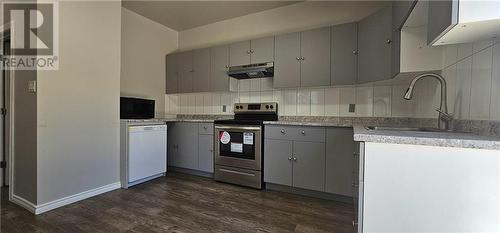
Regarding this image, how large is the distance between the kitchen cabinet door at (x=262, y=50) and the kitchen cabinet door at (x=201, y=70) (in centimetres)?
82

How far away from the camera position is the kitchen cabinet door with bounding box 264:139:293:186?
265cm

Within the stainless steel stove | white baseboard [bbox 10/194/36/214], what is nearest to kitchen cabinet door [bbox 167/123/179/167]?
the stainless steel stove

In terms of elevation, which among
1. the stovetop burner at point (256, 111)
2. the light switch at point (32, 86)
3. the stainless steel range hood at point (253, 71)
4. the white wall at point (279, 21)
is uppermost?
the white wall at point (279, 21)

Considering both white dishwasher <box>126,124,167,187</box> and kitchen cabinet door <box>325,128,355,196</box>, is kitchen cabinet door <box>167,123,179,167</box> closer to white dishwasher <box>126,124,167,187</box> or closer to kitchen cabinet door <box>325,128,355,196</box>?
white dishwasher <box>126,124,167,187</box>

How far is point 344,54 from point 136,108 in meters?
2.87

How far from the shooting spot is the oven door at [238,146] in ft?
9.26

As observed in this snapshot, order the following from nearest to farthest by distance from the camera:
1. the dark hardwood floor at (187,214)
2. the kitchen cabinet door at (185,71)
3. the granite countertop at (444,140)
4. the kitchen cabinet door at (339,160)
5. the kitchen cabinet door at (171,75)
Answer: the granite countertop at (444,140), the dark hardwood floor at (187,214), the kitchen cabinet door at (339,160), the kitchen cabinet door at (185,71), the kitchen cabinet door at (171,75)

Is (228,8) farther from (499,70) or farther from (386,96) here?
(499,70)

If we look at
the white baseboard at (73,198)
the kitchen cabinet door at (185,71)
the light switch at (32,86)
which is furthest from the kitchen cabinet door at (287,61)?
the light switch at (32,86)

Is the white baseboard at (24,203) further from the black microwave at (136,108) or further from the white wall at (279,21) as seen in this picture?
→ the white wall at (279,21)

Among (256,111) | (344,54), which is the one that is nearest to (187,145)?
(256,111)

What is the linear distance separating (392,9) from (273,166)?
198 cm

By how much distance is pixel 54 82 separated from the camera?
216 centimetres

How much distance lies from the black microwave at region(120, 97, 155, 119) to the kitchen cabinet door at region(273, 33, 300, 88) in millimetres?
1956
